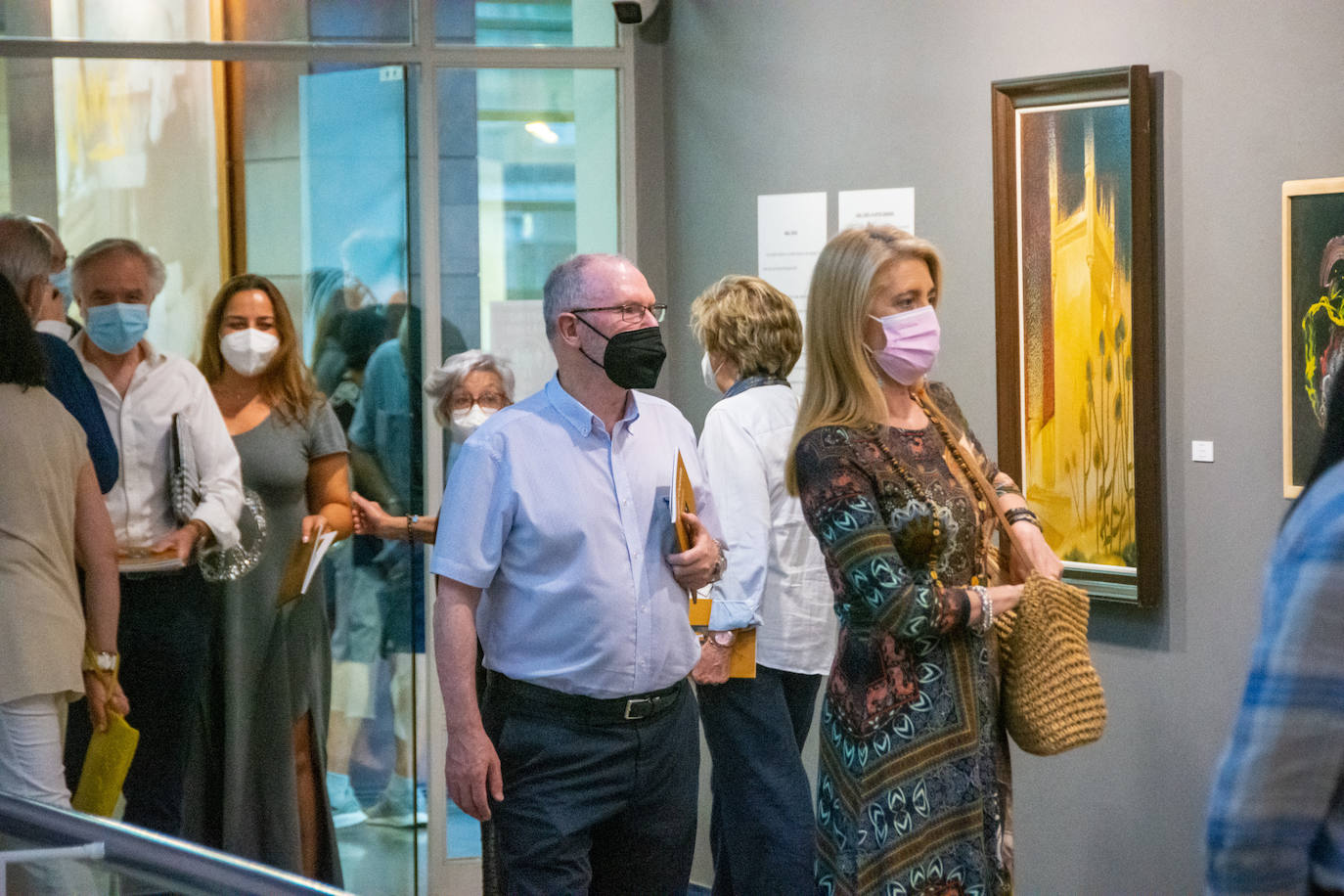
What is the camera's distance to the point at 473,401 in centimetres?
426

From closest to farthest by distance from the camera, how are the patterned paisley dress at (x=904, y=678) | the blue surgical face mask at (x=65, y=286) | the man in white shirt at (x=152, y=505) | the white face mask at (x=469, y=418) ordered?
the patterned paisley dress at (x=904, y=678), the man in white shirt at (x=152, y=505), the blue surgical face mask at (x=65, y=286), the white face mask at (x=469, y=418)

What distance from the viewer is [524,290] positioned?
493 cm

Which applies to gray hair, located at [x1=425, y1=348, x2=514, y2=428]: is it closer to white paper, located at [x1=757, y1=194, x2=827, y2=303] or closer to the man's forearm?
white paper, located at [x1=757, y1=194, x2=827, y2=303]

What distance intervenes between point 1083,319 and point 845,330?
1.51m

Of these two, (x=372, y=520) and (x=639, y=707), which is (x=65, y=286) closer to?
(x=372, y=520)

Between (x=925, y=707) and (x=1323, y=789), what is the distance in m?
1.32

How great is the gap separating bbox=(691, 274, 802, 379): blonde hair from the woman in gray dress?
1313 millimetres

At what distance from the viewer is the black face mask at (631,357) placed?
2822mm

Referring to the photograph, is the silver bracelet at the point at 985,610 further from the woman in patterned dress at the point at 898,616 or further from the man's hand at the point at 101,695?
the man's hand at the point at 101,695

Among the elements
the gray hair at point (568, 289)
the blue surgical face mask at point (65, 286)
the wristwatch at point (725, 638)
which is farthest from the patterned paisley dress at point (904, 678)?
the blue surgical face mask at point (65, 286)

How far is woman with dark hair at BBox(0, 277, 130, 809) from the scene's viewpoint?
331cm

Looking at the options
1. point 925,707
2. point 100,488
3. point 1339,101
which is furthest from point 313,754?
point 1339,101

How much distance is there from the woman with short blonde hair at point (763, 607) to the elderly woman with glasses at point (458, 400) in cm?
81

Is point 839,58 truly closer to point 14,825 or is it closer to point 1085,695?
point 1085,695
